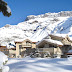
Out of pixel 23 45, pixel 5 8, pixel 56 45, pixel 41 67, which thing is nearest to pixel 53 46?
pixel 56 45

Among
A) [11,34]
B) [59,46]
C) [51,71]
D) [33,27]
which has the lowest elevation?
[51,71]

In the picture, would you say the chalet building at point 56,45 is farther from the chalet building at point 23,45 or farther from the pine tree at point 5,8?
the pine tree at point 5,8

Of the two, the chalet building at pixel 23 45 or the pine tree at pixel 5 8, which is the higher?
the chalet building at pixel 23 45

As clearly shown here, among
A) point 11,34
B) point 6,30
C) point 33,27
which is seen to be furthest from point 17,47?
point 33,27

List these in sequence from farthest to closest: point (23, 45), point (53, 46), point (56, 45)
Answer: point (23, 45) → point (53, 46) → point (56, 45)

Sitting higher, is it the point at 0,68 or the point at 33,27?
the point at 33,27

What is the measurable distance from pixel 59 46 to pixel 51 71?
2603 cm

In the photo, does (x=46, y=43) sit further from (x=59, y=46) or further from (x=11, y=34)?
(x=11, y=34)

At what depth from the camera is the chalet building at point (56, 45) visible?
97.5ft

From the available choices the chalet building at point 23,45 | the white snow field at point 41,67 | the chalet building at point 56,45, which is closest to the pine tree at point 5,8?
the white snow field at point 41,67

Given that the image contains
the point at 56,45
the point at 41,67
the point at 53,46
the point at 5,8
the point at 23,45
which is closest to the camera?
the point at 5,8

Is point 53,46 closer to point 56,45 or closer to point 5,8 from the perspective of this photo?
point 56,45

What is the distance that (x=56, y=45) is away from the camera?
30.5 m

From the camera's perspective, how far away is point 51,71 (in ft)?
17.4
